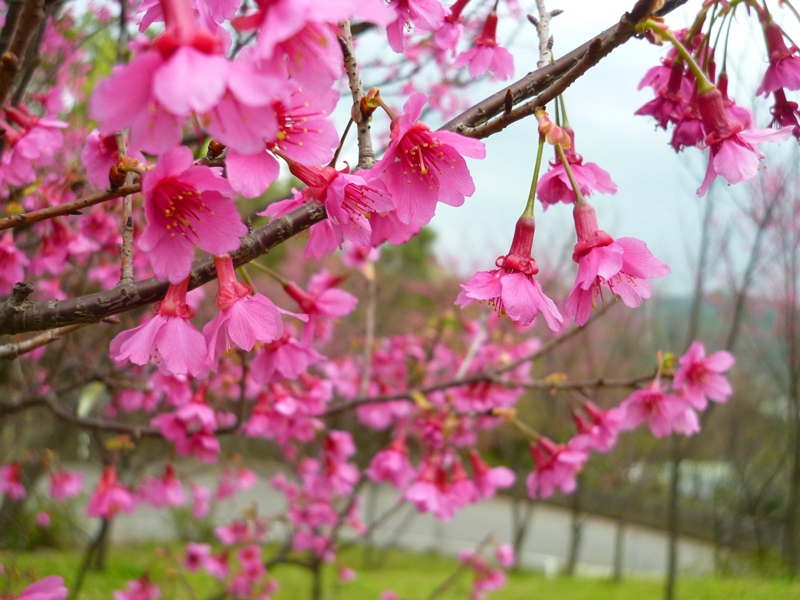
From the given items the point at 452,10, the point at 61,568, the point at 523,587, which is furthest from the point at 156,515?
the point at 452,10

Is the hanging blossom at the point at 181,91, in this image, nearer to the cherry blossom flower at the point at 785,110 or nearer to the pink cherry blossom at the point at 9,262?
the cherry blossom flower at the point at 785,110

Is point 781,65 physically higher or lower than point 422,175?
higher

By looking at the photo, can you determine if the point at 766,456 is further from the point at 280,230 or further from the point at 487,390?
the point at 280,230

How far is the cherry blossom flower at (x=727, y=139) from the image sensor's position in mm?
1026

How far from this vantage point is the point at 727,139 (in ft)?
3.43

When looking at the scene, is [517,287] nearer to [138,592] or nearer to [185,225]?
[185,225]

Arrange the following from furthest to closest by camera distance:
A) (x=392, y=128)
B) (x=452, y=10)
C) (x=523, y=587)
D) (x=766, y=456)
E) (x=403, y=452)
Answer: (x=766, y=456), (x=523, y=587), (x=403, y=452), (x=452, y=10), (x=392, y=128)

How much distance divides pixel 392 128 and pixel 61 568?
707 cm

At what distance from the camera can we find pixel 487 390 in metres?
3.04

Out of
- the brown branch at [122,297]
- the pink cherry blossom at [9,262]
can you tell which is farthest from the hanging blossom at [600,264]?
the pink cherry blossom at [9,262]

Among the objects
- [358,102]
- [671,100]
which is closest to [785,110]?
[671,100]

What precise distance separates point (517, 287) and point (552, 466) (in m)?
1.51

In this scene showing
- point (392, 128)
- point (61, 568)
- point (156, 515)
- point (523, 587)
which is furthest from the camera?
point (156, 515)

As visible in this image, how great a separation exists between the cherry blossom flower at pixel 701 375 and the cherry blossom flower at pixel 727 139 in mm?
1011
